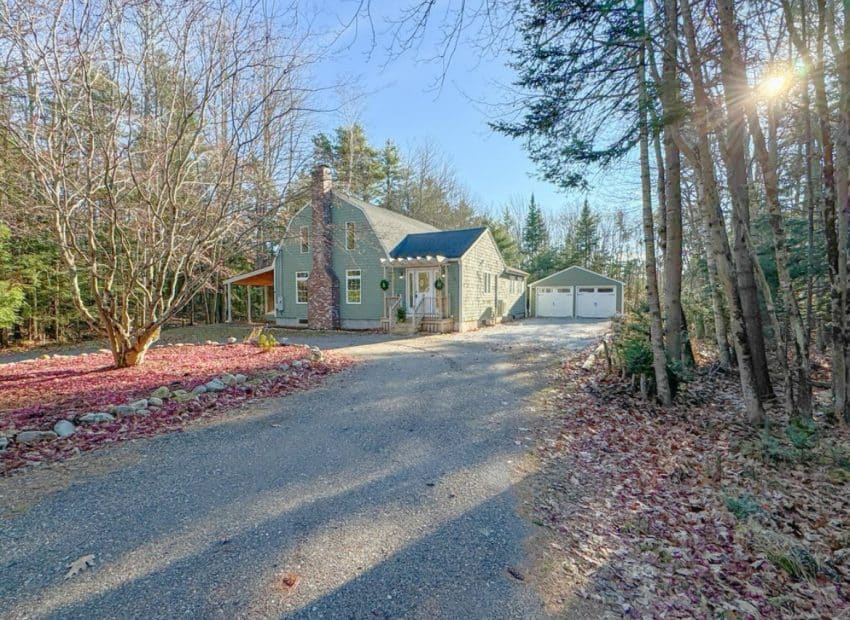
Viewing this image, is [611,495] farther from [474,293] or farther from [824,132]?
[474,293]

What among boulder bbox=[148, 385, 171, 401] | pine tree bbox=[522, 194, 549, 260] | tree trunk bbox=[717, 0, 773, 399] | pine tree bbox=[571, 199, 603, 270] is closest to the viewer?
tree trunk bbox=[717, 0, 773, 399]

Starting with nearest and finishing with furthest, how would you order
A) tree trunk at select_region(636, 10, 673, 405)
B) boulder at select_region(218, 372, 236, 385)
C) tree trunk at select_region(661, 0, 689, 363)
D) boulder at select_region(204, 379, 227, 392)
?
1. tree trunk at select_region(661, 0, 689, 363)
2. tree trunk at select_region(636, 10, 673, 405)
3. boulder at select_region(204, 379, 227, 392)
4. boulder at select_region(218, 372, 236, 385)

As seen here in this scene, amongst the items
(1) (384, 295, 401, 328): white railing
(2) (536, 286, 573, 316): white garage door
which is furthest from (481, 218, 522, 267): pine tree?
(1) (384, 295, 401, 328): white railing

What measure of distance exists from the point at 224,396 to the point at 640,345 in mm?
6572

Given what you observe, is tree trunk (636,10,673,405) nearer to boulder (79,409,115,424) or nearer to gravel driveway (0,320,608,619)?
gravel driveway (0,320,608,619)

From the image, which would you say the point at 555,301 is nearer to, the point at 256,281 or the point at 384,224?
the point at 384,224

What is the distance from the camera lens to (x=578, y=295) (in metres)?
24.8

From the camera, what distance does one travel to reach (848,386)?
4.91m

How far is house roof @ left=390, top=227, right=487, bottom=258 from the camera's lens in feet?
54.7

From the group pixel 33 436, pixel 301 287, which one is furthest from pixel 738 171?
pixel 301 287

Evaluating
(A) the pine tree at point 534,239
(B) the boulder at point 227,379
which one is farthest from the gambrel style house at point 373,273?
(A) the pine tree at point 534,239

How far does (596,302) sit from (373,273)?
14.5m

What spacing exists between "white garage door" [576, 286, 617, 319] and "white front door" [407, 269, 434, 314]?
12312 mm

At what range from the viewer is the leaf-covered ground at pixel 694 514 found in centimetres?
239
